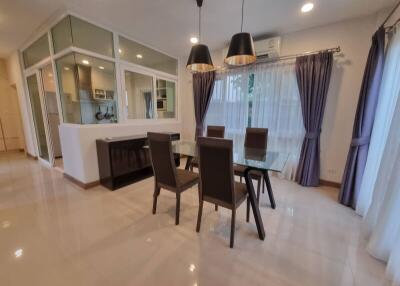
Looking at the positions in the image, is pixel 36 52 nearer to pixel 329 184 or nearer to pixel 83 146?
pixel 83 146

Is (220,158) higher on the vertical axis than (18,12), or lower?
lower

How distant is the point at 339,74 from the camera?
273 centimetres

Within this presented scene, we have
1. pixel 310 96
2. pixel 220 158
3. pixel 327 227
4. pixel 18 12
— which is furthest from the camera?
pixel 310 96

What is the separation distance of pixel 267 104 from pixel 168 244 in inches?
115

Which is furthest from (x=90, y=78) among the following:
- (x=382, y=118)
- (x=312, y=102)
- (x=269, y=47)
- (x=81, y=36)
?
(x=382, y=118)

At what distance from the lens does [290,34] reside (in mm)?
3039

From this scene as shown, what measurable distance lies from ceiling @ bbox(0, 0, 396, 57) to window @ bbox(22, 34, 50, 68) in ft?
0.62

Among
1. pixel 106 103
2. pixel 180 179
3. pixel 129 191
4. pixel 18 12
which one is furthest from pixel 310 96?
pixel 18 12

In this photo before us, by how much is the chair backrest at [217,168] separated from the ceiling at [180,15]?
1.98 meters

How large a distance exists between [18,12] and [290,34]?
170 inches

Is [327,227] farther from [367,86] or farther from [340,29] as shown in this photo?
[340,29]

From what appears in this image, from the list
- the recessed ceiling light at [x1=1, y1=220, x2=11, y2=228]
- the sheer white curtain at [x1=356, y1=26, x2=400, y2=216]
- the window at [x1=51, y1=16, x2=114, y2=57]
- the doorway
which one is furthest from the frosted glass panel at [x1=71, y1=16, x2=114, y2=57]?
the sheer white curtain at [x1=356, y1=26, x2=400, y2=216]

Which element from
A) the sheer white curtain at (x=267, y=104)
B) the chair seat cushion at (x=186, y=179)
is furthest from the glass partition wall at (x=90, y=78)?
the chair seat cushion at (x=186, y=179)

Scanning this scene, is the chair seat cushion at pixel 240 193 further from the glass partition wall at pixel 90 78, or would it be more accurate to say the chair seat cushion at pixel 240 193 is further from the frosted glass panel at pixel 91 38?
the frosted glass panel at pixel 91 38
